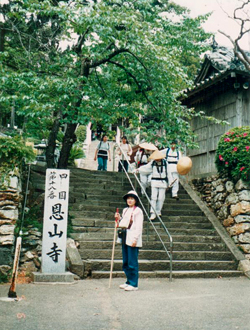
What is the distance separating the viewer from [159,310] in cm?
567

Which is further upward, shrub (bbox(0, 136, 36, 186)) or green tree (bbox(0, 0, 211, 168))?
green tree (bbox(0, 0, 211, 168))

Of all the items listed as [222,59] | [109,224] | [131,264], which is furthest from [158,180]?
[222,59]

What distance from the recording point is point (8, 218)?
317 inches

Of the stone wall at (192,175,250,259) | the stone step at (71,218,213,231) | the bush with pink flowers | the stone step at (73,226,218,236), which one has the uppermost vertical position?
the bush with pink flowers

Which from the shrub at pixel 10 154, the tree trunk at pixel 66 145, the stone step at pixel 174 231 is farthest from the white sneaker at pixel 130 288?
the tree trunk at pixel 66 145

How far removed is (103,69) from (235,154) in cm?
465

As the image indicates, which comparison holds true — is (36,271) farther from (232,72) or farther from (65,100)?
(232,72)

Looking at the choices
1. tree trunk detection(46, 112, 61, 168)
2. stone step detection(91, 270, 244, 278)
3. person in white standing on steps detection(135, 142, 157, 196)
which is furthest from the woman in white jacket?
tree trunk detection(46, 112, 61, 168)

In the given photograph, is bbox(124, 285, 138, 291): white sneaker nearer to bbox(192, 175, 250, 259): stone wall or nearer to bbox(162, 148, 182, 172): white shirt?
bbox(192, 175, 250, 259): stone wall

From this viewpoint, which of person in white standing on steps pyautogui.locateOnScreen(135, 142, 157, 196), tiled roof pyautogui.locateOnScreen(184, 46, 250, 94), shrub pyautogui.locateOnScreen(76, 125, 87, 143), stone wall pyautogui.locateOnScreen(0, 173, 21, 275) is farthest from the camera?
shrub pyautogui.locateOnScreen(76, 125, 87, 143)

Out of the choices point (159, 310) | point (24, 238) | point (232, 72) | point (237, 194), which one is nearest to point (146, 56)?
point (232, 72)

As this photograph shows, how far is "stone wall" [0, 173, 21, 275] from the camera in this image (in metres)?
7.82

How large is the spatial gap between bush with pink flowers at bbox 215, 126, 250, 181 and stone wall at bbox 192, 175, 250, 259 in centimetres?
29

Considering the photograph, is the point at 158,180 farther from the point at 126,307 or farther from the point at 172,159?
the point at 126,307
